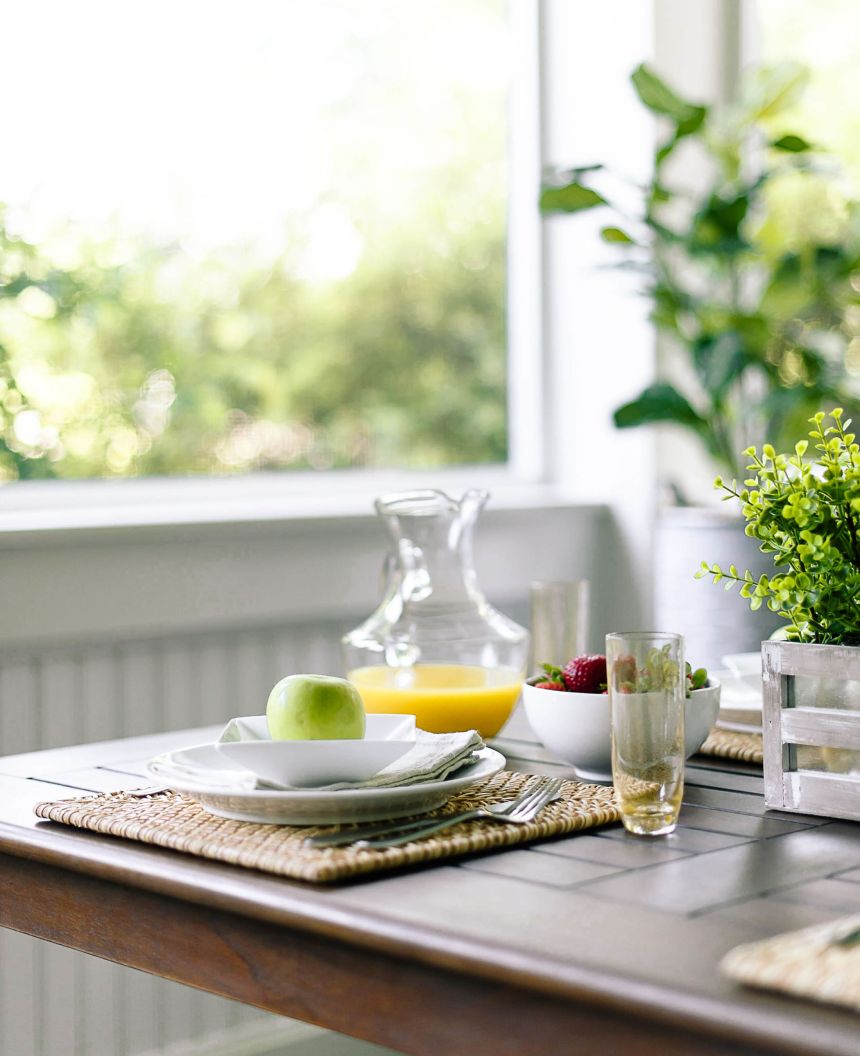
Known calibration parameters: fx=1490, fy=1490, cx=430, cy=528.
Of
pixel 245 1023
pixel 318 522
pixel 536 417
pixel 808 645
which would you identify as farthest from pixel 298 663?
pixel 808 645

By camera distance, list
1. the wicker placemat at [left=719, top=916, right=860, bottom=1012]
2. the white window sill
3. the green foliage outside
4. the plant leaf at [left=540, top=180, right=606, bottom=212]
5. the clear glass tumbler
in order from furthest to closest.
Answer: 1. the plant leaf at [left=540, top=180, right=606, bottom=212]
2. the green foliage outside
3. the white window sill
4. the clear glass tumbler
5. the wicker placemat at [left=719, top=916, right=860, bottom=1012]

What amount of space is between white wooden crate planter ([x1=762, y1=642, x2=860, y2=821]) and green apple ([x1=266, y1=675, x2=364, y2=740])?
346 mm

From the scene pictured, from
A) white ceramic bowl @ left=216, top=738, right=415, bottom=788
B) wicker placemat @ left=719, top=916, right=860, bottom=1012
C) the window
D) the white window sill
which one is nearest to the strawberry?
white ceramic bowl @ left=216, top=738, right=415, bottom=788

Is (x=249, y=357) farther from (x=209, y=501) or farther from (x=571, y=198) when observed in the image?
(x=571, y=198)

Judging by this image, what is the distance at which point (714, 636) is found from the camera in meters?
2.32

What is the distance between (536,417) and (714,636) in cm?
89

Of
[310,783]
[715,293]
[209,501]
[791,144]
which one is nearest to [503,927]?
[310,783]

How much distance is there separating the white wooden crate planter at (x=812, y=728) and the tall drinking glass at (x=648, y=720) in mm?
120

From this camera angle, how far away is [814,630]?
1.23 meters

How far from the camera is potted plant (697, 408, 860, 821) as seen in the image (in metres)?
1.19

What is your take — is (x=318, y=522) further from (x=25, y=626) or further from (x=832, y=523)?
(x=832, y=523)

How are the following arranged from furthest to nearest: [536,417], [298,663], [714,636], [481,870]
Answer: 1. [536,417]
2. [298,663]
3. [714,636]
4. [481,870]

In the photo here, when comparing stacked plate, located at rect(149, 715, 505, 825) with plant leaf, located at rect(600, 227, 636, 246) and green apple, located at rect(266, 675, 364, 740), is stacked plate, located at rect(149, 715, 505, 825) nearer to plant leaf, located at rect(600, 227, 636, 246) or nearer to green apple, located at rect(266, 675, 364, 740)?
green apple, located at rect(266, 675, 364, 740)

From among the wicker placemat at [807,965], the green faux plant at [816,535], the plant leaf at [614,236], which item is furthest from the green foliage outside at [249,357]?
the wicker placemat at [807,965]
